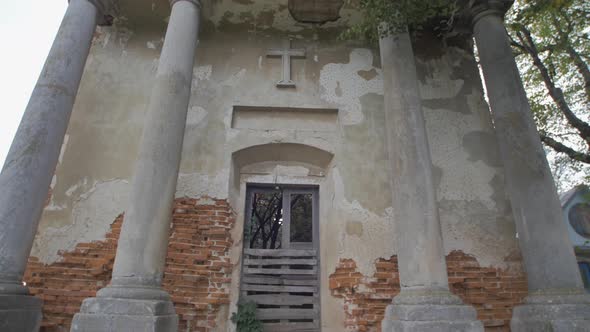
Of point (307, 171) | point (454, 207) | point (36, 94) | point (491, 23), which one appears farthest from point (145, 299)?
point (491, 23)

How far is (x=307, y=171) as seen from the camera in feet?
21.1

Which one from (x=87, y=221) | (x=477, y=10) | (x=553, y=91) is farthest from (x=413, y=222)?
(x=553, y=91)

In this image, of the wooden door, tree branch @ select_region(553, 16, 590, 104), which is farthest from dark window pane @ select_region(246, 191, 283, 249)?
tree branch @ select_region(553, 16, 590, 104)

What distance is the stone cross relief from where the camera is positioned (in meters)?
6.59

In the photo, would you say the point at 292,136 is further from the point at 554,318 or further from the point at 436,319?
the point at 554,318

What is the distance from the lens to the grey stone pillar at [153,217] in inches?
139

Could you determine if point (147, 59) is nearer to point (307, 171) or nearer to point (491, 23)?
point (307, 171)

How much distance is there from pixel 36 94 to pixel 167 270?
2939 millimetres

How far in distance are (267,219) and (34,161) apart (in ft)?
25.1

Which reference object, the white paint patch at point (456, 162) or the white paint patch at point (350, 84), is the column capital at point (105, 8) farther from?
the white paint patch at point (456, 162)

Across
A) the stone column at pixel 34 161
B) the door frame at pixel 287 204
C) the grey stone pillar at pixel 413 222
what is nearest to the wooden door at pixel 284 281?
the door frame at pixel 287 204

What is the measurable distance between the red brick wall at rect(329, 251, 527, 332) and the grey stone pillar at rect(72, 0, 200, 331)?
2561mm

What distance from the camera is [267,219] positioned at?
11.4m

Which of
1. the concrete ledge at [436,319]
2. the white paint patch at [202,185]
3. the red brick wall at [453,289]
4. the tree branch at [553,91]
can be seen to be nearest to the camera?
the concrete ledge at [436,319]
